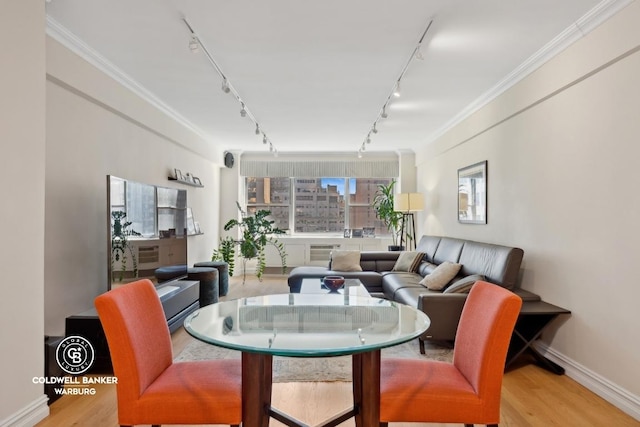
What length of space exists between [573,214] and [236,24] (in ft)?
9.13

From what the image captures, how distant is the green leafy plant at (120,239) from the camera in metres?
3.17

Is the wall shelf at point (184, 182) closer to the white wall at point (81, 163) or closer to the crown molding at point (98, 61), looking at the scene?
the white wall at point (81, 163)

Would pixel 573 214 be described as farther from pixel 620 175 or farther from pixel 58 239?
pixel 58 239

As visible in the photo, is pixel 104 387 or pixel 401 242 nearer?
pixel 104 387

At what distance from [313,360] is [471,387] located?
175 centimetres

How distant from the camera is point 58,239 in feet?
9.57

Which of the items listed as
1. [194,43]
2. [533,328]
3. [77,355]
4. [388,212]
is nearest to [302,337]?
[77,355]

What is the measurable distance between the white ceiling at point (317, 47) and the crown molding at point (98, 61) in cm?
2

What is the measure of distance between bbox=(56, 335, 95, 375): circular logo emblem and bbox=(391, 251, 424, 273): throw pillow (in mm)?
3836

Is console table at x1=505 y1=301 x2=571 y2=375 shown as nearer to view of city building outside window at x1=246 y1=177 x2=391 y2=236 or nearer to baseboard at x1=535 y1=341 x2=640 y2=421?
baseboard at x1=535 y1=341 x2=640 y2=421

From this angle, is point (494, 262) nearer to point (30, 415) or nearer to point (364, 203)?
point (30, 415)

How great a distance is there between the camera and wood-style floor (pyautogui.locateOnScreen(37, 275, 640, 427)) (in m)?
2.18

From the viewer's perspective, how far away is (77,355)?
2.77 metres

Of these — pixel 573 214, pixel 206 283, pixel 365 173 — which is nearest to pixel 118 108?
pixel 206 283
